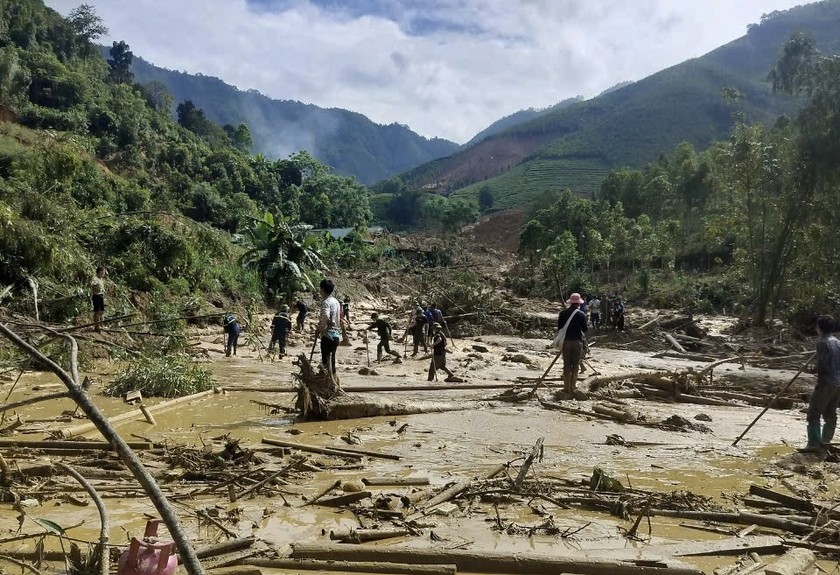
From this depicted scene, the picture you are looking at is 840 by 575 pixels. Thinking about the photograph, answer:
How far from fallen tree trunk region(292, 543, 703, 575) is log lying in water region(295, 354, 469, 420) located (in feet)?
14.8

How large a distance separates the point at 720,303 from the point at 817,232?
A: 13078 mm

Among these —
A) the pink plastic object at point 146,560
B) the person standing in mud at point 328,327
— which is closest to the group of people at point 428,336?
the person standing in mud at point 328,327

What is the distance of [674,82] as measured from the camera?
155500 mm

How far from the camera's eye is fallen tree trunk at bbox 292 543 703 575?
4086mm

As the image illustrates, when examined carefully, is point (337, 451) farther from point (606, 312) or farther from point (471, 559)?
point (606, 312)

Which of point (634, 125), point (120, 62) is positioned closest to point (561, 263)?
point (120, 62)

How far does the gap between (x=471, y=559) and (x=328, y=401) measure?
5.14m

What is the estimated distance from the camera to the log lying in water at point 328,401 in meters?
8.84

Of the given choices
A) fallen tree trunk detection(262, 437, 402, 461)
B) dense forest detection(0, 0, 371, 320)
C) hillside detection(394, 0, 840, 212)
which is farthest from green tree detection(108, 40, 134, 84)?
fallen tree trunk detection(262, 437, 402, 461)

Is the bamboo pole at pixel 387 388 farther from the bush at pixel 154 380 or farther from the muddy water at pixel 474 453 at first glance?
the bush at pixel 154 380

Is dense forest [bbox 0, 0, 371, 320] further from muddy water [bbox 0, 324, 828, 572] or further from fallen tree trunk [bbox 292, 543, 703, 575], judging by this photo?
fallen tree trunk [bbox 292, 543, 703, 575]

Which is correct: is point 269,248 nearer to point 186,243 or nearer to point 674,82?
point 186,243

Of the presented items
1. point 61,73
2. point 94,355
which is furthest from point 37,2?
point 94,355

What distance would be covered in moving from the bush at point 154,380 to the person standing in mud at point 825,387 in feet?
31.1
